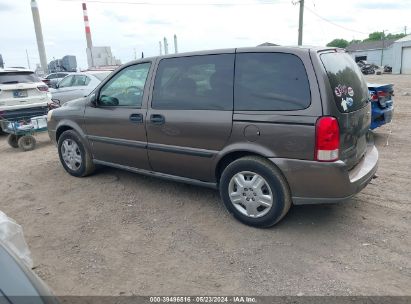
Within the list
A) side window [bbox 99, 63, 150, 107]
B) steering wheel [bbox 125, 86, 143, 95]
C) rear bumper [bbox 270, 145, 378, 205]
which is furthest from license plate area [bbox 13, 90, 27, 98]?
rear bumper [bbox 270, 145, 378, 205]

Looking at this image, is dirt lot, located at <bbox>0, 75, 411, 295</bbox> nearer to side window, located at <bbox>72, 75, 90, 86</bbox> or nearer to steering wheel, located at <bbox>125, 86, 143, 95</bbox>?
steering wheel, located at <bbox>125, 86, 143, 95</bbox>

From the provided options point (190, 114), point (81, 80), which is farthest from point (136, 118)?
point (81, 80)

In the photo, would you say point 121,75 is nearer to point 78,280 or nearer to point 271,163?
point 271,163

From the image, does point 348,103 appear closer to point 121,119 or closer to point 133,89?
point 133,89

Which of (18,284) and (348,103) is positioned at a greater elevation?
(348,103)

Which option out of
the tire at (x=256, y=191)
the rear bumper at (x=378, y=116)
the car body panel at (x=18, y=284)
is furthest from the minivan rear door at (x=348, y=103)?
the rear bumper at (x=378, y=116)

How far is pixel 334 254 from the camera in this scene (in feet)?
10.7

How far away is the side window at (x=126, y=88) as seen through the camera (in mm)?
4516

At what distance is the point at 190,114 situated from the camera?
4.01m

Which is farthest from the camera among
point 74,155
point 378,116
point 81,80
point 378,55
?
point 378,55

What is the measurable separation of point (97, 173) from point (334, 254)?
3.72 meters

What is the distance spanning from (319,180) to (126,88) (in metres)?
2.70

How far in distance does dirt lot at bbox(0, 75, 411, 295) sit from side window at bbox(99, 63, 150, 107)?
3.92 feet

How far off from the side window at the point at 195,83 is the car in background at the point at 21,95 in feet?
19.0
